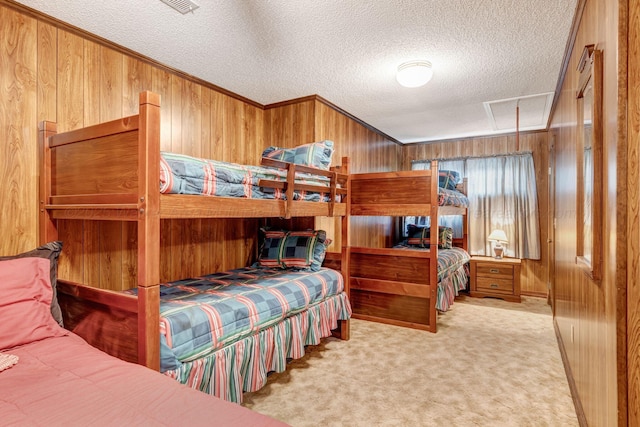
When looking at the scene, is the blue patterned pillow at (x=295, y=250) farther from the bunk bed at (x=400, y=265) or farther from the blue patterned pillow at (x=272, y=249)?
the bunk bed at (x=400, y=265)

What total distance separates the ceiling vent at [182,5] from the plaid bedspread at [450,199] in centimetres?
278

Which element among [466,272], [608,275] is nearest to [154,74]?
[608,275]

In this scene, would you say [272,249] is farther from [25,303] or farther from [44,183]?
[25,303]

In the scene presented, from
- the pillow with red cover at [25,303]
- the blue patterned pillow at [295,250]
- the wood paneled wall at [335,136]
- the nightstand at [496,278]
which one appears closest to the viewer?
the pillow with red cover at [25,303]

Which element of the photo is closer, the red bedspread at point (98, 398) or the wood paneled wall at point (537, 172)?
the red bedspread at point (98, 398)

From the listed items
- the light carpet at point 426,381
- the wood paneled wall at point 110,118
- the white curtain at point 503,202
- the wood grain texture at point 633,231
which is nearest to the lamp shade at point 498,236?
the white curtain at point 503,202

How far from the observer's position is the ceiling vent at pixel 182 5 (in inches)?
76.2

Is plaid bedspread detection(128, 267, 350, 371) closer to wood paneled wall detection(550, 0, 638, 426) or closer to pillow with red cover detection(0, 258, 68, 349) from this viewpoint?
pillow with red cover detection(0, 258, 68, 349)

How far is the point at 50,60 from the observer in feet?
6.98

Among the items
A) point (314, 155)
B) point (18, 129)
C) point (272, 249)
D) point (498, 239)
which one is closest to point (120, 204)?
point (18, 129)

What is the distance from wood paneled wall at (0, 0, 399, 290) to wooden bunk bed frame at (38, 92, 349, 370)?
13 cm

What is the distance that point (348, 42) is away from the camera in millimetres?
2424

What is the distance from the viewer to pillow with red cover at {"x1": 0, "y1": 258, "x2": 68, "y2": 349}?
4.75 feet

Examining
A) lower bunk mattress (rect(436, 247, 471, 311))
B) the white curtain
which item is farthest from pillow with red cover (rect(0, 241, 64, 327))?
the white curtain
